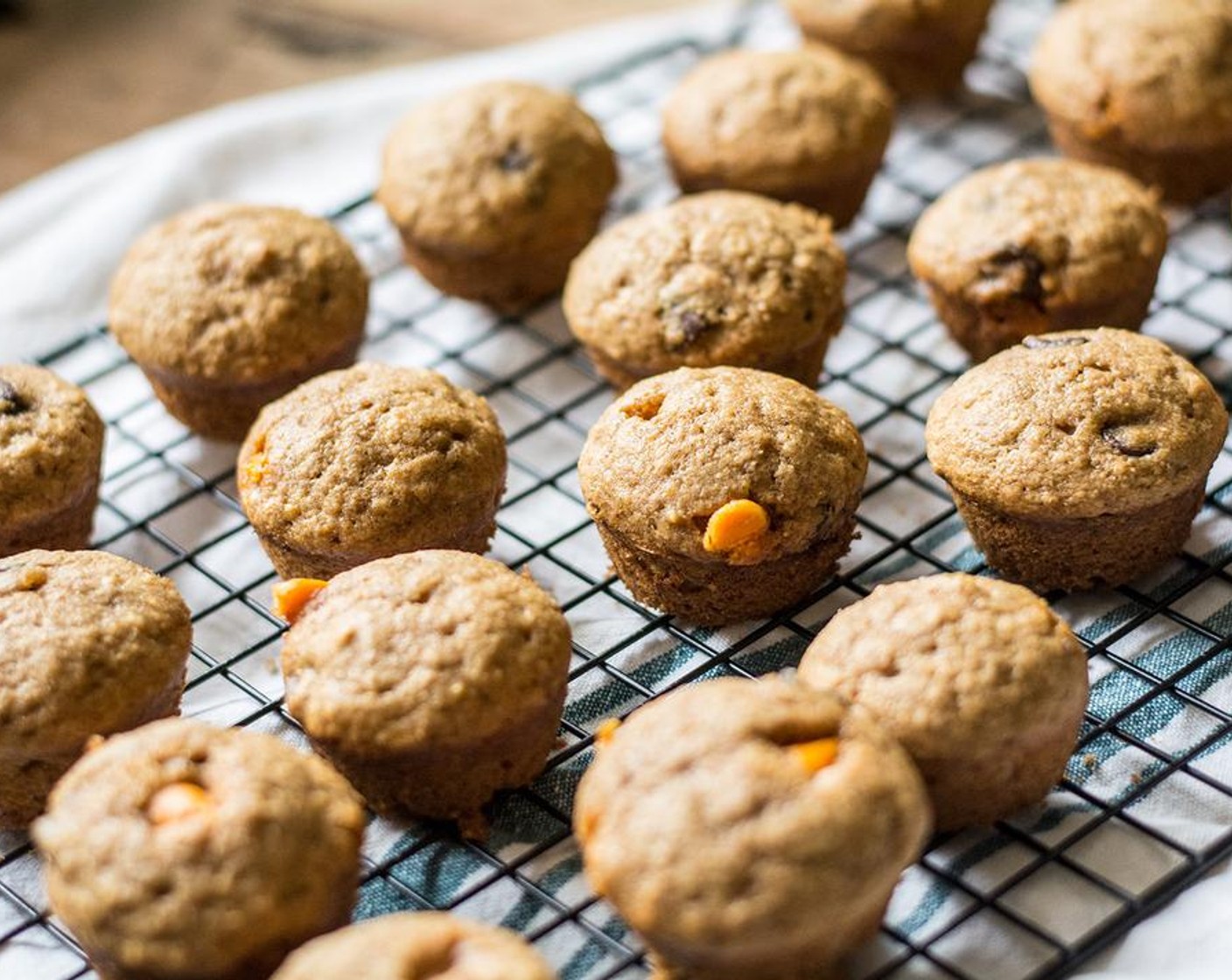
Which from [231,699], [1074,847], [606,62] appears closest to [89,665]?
[231,699]

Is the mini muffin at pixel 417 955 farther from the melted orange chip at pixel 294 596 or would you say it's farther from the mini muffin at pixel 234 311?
the mini muffin at pixel 234 311

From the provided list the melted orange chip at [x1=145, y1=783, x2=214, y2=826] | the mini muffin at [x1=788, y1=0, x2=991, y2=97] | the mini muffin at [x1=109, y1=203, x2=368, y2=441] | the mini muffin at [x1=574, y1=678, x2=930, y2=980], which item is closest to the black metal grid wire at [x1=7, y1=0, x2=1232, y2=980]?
the mini muffin at [x1=788, y1=0, x2=991, y2=97]

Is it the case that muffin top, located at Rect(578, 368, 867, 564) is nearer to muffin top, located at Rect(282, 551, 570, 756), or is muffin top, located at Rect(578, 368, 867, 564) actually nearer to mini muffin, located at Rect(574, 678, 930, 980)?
muffin top, located at Rect(282, 551, 570, 756)

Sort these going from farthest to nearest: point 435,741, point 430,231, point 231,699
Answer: point 430,231 < point 231,699 < point 435,741

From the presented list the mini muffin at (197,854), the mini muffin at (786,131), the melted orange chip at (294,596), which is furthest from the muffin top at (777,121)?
the mini muffin at (197,854)

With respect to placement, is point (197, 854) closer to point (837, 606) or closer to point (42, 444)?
point (42, 444)

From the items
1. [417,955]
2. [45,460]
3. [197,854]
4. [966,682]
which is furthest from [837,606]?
[45,460]

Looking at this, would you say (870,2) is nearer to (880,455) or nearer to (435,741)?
(880,455)
